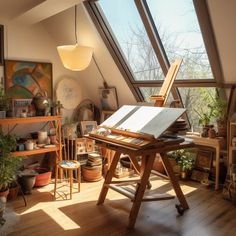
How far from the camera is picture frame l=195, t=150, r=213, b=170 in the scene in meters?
4.02

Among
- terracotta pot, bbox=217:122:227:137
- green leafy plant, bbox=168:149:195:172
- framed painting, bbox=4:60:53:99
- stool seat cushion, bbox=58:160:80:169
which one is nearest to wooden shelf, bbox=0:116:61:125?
framed painting, bbox=4:60:53:99

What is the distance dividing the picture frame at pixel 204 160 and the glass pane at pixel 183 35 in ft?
3.72

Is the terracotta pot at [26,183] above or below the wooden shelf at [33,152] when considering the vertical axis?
below

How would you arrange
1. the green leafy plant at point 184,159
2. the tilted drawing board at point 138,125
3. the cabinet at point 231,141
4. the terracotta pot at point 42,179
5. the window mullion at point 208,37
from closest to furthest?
the tilted drawing board at point 138,125 → the window mullion at point 208,37 → the cabinet at point 231,141 → the terracotta pot at point 42,179 → the green leafy plant at point 184,159

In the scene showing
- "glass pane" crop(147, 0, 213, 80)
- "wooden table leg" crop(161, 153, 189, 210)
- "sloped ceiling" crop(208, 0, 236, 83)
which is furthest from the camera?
"glass pane" crop(147, 0, 213, 80)

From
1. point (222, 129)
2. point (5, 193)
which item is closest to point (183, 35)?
point (222, 129)

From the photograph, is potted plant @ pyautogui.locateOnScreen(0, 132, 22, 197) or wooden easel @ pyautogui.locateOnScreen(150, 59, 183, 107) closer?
potted plant @ pyautogui.locateOnScreen(0, 132, 22, 197)

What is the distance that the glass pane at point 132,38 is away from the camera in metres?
3.70

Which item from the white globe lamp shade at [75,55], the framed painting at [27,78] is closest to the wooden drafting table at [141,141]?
the white globe lamp shade at [75,55]

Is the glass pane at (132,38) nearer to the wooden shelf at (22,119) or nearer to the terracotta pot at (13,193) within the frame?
the wooden shelf at (22,119)

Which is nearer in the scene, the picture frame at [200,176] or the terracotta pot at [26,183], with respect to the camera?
the terracotta pot at [26,183]

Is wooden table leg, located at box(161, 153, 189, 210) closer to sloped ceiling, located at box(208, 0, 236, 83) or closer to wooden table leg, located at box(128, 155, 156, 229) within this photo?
wooden table leg, located at box(128, 155, 156, 229)

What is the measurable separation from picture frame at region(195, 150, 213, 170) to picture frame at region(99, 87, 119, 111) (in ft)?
5.24

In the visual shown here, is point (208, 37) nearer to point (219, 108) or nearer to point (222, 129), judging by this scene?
point (219, 108)
